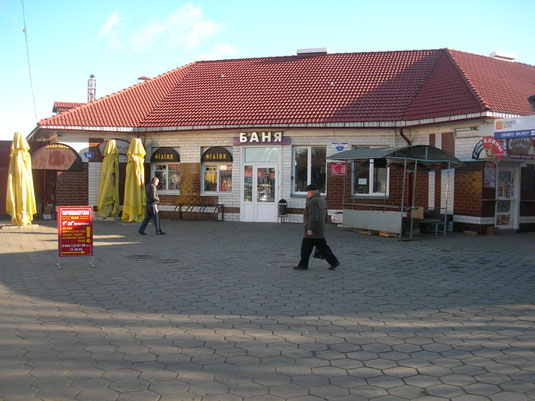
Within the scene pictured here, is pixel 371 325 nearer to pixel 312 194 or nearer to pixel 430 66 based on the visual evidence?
pixel 312 194

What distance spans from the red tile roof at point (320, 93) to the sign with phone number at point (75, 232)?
10322 millimetres

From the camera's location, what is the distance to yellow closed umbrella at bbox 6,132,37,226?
1599 cm

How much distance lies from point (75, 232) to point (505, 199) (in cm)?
1330

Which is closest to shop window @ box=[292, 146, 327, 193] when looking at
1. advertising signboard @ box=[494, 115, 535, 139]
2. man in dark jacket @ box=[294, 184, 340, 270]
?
advertising signboard @ box=[494, 115, 535, 139]

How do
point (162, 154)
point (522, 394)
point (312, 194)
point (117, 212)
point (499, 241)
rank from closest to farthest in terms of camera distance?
point (522, 394) < point (312, 194) < point (499, 241) < point (117, 212) < point (162, 154)

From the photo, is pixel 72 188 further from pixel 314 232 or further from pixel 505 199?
pixel 505 199

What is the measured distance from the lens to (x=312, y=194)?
30.8ft

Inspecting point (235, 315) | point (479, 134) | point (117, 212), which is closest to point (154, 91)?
point (117, 212)

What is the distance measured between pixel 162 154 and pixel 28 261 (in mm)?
10947

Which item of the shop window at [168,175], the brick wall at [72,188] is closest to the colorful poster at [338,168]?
the shop window at [168,175]

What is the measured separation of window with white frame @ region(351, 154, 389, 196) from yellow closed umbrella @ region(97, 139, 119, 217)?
8959 millimetres

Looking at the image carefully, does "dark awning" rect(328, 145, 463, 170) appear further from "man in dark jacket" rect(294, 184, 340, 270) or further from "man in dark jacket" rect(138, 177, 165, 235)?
"man in dark jacket" rect(138, 177, 165, 235)

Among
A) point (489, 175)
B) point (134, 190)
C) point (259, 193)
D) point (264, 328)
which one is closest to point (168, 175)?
point (134, 190)

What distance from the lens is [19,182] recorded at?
1600cm
